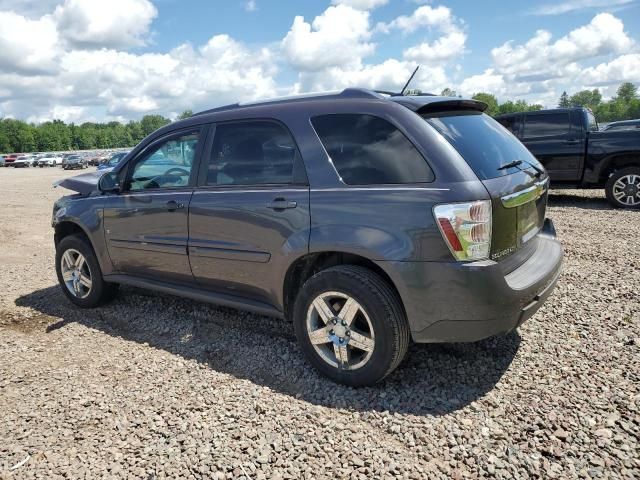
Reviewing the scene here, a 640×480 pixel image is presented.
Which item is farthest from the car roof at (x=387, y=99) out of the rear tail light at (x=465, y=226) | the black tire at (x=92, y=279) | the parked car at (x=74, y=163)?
the parked car at (x=74, y=163)

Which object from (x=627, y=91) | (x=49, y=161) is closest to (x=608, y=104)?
(x=627, y=91)

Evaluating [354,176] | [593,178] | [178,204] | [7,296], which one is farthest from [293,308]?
[593,178]

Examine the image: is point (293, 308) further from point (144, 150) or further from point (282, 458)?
point (144, 150)

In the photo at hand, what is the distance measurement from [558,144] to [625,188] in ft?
4.72

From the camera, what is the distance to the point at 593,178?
9.13 metres

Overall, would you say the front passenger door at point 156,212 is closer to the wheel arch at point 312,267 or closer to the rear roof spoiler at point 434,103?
the wheel arch at point 312,267

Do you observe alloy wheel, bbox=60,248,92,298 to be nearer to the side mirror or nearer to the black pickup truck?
the side mirror

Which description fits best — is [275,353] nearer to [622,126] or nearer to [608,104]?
[622,126]

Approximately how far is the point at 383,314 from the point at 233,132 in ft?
5.80

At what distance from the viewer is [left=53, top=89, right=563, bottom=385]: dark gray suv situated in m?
2.67

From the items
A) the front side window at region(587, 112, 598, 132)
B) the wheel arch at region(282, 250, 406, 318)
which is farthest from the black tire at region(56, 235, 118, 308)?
the front side window at region(587, 112, 598, 132)

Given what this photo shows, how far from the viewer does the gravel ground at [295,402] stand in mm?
2426

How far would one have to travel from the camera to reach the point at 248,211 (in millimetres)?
3326

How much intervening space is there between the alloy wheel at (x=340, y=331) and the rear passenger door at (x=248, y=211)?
366 mm
